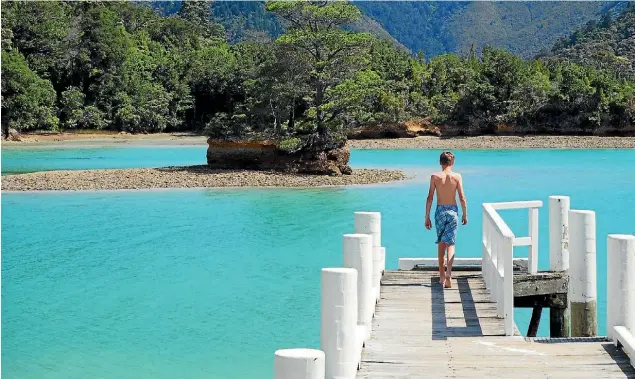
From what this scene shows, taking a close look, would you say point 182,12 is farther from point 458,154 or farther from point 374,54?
point 458,154

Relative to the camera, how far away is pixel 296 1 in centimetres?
2966

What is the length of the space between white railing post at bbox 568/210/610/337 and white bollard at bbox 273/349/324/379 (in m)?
4.34

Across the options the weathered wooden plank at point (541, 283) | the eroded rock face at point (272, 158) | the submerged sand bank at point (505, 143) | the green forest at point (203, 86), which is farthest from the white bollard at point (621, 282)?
the submerged sand bank at point (505, 143)

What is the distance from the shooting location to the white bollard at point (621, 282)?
638 cm

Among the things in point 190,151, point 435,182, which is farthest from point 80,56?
point 435,182

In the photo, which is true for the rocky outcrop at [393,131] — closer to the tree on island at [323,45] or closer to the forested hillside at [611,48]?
the forested hillside at [611,48]

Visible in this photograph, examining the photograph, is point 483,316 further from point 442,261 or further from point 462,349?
point 442,261

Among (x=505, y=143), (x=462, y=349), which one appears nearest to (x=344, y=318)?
(x=462, y=349)

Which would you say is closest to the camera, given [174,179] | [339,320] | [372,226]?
[339,320]

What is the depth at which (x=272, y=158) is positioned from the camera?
101 ft

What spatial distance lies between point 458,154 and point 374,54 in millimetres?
21099

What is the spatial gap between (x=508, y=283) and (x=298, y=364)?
3.52 m

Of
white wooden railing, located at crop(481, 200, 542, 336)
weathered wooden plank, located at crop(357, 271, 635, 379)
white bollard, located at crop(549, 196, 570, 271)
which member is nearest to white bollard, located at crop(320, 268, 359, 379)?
weathered wooden plank, located at crop(357, 271, 635, 379)

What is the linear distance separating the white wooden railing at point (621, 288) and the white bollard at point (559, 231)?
6.63 feet
